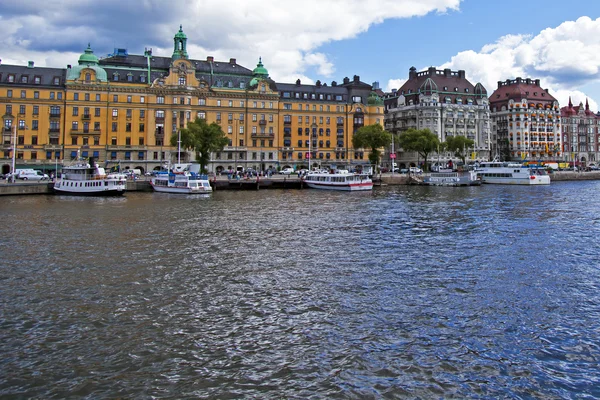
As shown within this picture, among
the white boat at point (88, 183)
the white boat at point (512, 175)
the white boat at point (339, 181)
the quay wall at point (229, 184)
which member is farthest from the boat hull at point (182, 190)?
the white boat at point (512, 175)

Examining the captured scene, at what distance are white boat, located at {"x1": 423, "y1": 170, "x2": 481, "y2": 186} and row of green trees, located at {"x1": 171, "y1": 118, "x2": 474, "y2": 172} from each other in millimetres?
20603

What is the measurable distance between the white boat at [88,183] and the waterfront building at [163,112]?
122 feet

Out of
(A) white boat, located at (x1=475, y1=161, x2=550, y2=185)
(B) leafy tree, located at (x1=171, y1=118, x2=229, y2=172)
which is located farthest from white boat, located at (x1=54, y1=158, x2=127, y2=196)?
(A) white boat, located at (x1=475, y1=161, x2=550, y2=185)

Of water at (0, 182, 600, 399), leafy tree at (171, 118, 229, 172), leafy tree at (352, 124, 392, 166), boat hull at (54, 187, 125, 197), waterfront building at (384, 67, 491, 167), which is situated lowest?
water at (0, 182, 600, 399)

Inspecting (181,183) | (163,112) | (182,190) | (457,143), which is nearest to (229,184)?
(181,183)

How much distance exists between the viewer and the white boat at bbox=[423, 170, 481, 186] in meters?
118

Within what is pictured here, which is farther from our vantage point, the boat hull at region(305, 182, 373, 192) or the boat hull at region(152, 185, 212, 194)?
the boat hull at region(305, 182, 373, 192)

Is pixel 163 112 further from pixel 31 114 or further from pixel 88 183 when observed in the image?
pixel 88 183

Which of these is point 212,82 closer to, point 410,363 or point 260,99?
point 260,99

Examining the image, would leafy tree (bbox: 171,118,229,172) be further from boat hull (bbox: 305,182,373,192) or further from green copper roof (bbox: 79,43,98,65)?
green copper roof (bbox: 79,43,98,65)

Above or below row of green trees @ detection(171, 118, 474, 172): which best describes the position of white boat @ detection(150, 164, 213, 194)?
below

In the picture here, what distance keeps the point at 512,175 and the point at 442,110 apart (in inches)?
2592

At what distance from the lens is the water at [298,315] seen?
14.6 metres

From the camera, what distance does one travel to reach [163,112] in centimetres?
13325
